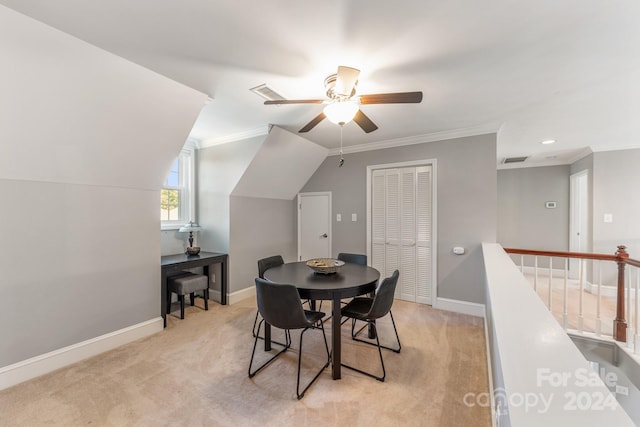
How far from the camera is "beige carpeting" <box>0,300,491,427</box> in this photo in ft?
5.71

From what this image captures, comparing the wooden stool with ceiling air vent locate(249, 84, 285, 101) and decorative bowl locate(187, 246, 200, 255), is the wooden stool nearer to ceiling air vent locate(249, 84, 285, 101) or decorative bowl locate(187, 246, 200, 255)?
decorative bowl locate(187, 246, 200, 255)

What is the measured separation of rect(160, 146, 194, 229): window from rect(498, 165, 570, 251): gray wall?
245 inches

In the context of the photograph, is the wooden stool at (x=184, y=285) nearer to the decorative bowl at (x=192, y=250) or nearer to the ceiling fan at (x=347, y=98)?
the decorative bowl at (x=192, y=250)

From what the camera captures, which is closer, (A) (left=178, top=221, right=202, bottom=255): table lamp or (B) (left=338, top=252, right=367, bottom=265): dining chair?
(B) (left=338, top=252, right=367, bottom=265): dining chair

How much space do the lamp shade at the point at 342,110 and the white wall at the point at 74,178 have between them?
1.37 meters

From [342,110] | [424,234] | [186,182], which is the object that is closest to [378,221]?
[424,234]

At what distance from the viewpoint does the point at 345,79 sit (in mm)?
1776

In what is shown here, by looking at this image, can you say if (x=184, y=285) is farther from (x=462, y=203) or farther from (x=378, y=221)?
(x=462, y=203)

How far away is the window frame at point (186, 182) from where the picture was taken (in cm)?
412

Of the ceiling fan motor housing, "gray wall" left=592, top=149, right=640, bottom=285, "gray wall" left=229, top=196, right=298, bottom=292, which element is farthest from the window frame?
"gray wall" left=592, top=149, right=640, bottom=285

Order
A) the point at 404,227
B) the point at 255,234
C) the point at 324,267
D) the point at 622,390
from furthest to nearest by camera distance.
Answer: the point at 255,234
the point at 404,227
the point at 622,390
the point at 324,267

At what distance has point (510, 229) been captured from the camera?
227 inches

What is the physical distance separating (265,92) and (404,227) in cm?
267

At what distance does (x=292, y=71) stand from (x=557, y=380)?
7.48 feet
